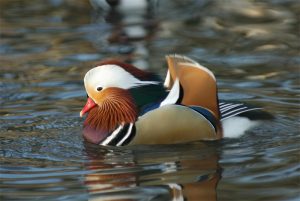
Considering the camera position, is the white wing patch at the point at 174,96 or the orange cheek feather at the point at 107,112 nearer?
the white wing patch at the point at 174,96

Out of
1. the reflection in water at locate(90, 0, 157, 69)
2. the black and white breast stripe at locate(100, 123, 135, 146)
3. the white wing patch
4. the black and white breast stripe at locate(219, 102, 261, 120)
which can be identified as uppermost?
the white wing patch

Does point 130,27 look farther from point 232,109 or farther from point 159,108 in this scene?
point 159,108

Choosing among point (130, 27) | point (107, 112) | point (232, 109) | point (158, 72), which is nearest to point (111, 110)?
point (107, 112)

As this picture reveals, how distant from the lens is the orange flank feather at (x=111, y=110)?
6.91m

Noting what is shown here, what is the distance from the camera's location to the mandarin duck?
22.2 ft

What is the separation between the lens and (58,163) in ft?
21.1

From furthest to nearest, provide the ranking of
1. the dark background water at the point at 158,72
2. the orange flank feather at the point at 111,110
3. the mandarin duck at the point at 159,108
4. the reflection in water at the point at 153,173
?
the orange flank feather at the point at 111,110
the mandarin duck at the point at 159,108
the dark background water at the point at 158,72
the reflection in water at the point at 153,173

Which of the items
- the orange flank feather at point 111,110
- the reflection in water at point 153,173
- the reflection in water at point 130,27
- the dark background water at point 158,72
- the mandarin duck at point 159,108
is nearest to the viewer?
the reflection in water at point 153,173

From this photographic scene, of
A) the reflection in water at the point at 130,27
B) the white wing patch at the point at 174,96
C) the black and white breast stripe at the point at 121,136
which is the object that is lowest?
the reflection in water at the point at 130,27

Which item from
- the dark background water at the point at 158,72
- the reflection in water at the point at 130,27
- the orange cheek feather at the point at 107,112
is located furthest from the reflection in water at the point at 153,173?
the reflection in water at the point at 130,27

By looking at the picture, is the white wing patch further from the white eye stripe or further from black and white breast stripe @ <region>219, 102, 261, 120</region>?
black and white breast stripe @ <region>219, 102, 261, 120</region>

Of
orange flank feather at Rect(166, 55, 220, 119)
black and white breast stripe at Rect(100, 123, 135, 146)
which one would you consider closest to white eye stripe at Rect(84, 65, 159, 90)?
orange flank feather at Rect(166, 55, 220, 119)

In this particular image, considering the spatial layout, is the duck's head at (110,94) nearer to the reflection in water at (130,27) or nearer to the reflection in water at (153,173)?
the reflection in water at (153,173)

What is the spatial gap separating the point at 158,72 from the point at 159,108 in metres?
2.09
